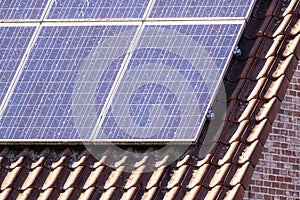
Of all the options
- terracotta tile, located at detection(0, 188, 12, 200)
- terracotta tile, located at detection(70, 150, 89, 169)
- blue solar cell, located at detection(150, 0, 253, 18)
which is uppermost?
blue solar cell, located at detection(150, 0, 253, 18)

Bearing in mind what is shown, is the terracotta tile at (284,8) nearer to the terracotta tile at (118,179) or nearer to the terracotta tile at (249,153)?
the terracotta tile at (249,153)

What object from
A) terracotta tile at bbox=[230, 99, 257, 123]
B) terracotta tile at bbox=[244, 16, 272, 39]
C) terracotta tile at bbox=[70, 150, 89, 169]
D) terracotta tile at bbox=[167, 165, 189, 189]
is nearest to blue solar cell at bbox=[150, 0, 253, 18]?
terracotta tile at bbox=[244, 16, 272, 39]

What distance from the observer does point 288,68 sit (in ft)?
40.6

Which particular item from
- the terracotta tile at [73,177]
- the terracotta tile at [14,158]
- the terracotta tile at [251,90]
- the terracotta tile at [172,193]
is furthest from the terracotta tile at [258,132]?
the terracotta tile at [14,158]

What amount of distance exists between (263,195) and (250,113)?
0.97 metres

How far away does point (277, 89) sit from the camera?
12219mm

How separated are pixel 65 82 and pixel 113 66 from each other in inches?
22.4

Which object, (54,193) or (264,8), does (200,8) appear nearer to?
(264,8)

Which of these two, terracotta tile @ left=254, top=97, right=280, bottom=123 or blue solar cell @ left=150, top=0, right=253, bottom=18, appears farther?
blue solar cell @ left=150, top=0, right=253, bottom=18

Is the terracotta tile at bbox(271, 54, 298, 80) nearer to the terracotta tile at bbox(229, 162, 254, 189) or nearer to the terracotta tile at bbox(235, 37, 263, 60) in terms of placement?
the terracotta tile at bbox(235, 37, 263, 60)

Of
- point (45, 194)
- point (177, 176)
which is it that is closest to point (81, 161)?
point (45, 194)

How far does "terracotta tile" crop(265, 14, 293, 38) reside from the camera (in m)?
12.9

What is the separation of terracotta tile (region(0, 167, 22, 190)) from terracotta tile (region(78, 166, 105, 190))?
2.46ft

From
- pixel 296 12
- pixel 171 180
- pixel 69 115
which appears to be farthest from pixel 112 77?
pixel 296 12
